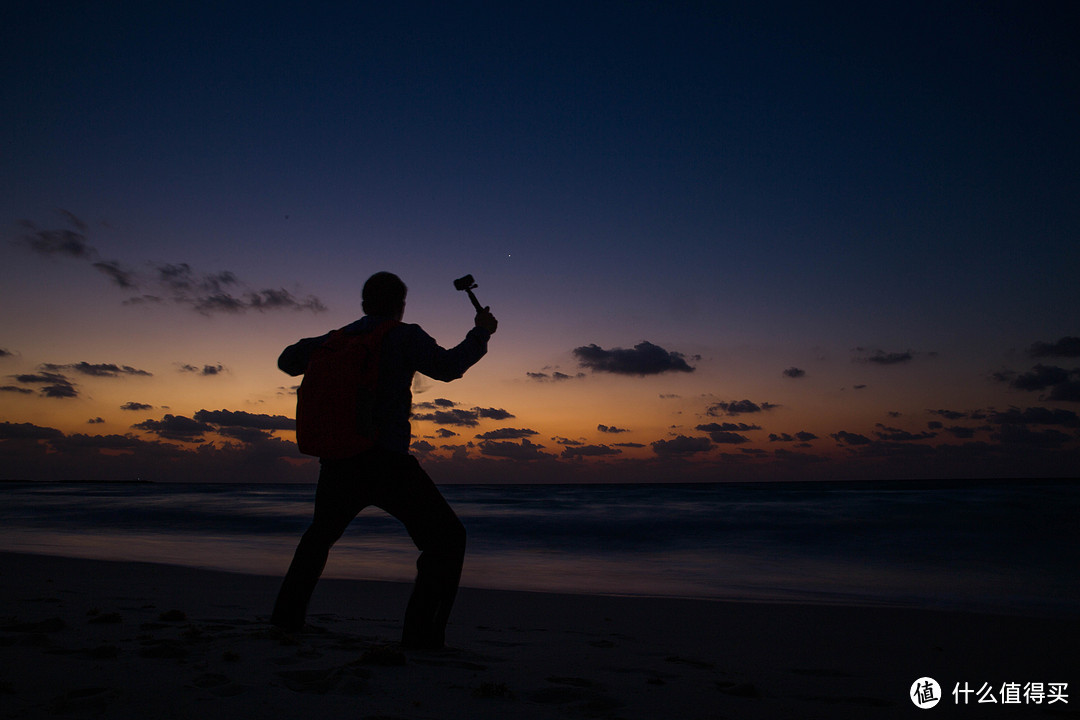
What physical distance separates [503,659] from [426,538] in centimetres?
77

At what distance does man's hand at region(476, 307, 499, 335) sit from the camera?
9.58 feet

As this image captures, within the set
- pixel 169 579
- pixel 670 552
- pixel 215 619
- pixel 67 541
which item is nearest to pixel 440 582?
pixel 215 619

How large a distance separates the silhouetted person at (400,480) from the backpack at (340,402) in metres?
0.02

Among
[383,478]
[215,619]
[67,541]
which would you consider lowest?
[67,541]

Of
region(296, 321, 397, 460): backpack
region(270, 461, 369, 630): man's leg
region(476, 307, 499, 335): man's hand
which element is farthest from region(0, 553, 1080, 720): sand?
region(476, 307, 499, 335): man's hand

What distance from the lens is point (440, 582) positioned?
2.90 metres

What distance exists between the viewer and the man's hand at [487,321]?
292 cm

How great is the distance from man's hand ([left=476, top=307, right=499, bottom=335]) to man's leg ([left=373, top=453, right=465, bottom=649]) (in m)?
0.69

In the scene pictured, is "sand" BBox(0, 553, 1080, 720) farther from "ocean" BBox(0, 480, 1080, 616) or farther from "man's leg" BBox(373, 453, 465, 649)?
"ocean" BBox(0, 480, 1080, 616)

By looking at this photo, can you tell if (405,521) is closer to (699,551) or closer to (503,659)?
(503,659)

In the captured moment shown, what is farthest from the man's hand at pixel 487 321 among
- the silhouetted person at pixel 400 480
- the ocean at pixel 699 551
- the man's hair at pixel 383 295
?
the ocean at pixel 699 551

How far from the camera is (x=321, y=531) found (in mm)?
2889

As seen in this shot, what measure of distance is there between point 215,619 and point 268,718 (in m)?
1.94

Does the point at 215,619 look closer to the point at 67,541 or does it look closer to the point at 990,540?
the point at 67,541
